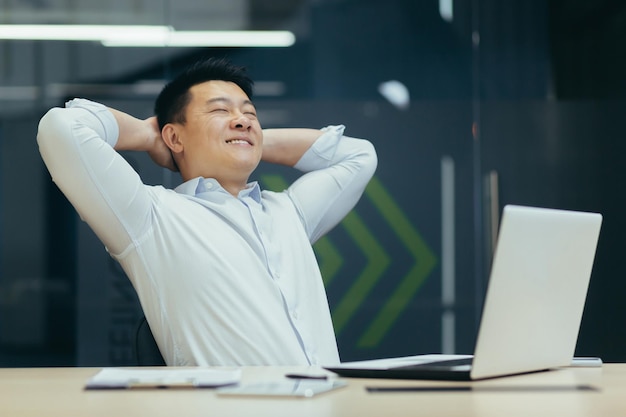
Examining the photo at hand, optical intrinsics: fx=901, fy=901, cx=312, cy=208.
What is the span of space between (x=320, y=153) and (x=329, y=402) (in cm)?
190

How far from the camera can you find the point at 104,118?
8.44 feet

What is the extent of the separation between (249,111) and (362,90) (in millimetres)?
1442

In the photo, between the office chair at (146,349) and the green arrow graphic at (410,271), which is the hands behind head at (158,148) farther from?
the green arrow graphic at (410,271)

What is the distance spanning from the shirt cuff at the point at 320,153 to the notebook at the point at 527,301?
4.83 feet

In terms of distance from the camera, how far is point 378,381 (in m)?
1.52

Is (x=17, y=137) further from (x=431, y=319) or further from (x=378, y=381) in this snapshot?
(x=378, y=381)

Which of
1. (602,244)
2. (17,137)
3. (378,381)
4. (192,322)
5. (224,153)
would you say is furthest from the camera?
(602,244)

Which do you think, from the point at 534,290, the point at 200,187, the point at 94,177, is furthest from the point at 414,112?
the point at 534,290

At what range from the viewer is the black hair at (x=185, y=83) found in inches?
114

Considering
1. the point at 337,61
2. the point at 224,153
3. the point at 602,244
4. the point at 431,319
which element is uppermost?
the point at 337,61

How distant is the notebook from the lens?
4.66ft

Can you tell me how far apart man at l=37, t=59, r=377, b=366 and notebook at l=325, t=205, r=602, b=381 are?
0.79 metres

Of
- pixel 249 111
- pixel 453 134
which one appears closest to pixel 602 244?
pixel 453 134

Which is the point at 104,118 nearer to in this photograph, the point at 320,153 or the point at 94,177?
the point at 94,177
